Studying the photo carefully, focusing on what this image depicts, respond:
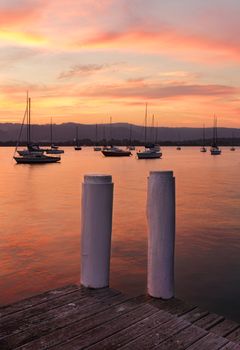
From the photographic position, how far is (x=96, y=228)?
4.94m

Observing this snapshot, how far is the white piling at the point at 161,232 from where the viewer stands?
4.71m

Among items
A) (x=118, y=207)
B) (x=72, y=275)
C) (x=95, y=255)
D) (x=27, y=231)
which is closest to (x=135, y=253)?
(x=72, y=275)

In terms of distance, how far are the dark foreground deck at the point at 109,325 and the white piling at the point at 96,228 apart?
9.9 inches

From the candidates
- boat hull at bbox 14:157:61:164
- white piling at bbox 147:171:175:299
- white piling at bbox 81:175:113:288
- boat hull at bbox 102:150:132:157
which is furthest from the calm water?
boat hull at bbox 102:150:132:157

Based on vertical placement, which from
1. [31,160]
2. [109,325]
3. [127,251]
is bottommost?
[127,251]

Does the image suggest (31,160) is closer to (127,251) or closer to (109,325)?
(127,251)

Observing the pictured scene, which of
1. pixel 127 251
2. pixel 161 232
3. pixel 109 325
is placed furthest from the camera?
pixel 127 251

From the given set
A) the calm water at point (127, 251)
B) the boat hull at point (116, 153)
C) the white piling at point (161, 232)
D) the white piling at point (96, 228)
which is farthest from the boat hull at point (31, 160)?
the white piling at point (161, 232)

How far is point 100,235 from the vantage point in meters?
4.95

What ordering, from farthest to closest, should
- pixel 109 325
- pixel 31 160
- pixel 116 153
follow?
pixel 116 153 → pixel 31 160 → pixel 109 325

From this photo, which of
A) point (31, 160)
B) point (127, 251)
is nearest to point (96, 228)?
point (127, 251)

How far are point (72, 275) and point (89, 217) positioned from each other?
6.18 metres

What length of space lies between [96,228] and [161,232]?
775mm

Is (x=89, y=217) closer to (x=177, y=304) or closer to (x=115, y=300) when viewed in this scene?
(x=115, y=300)
